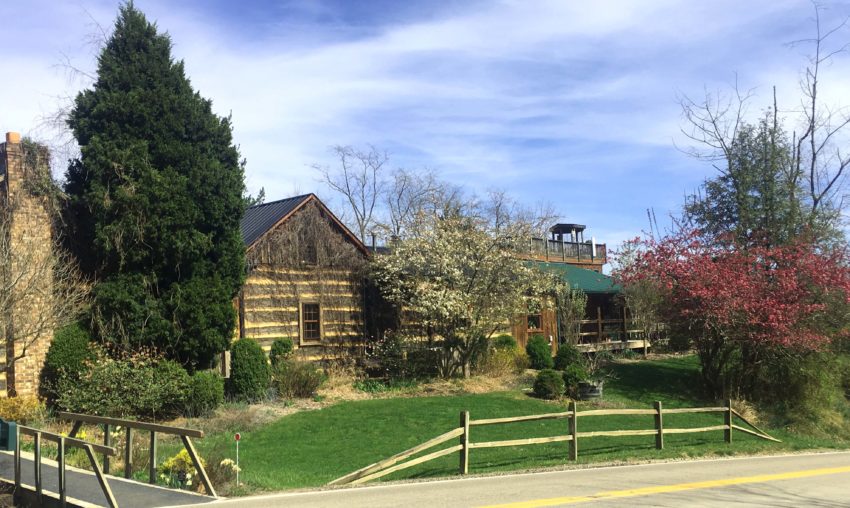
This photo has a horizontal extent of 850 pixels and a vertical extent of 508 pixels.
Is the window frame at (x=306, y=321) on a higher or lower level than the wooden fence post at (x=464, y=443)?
higher

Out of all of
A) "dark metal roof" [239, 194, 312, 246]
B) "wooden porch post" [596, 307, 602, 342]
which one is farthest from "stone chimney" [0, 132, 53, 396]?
"wooden porch post" [596, 307, 602, 342]

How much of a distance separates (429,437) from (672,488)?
20.8 feet

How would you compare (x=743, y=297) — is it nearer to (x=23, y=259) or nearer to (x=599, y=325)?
(x=599, y=325)

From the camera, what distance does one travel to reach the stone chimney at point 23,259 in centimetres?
1591

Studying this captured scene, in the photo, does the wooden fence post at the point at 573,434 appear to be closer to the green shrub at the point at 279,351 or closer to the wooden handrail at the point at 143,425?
the wooden handrail at the point at 143,425

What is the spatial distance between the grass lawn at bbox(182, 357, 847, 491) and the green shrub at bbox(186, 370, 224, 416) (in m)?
1.49

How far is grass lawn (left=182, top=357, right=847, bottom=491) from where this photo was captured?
13.7 meters

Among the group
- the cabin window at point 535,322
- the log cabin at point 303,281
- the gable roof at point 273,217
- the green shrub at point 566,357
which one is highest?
the gable roof at point 273,217

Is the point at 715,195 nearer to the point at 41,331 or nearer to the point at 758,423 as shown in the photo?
the point at 758,423

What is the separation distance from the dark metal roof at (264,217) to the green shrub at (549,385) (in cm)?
925

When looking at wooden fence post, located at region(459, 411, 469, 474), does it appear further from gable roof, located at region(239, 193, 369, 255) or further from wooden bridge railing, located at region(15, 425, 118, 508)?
gable roof, located at region(239, 193, 369, 255)

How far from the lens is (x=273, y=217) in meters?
23.5

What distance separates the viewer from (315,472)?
13.4 metres

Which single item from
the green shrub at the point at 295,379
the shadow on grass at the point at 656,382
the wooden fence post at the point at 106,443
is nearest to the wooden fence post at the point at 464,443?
the wooden fence post at the point at 106,443
